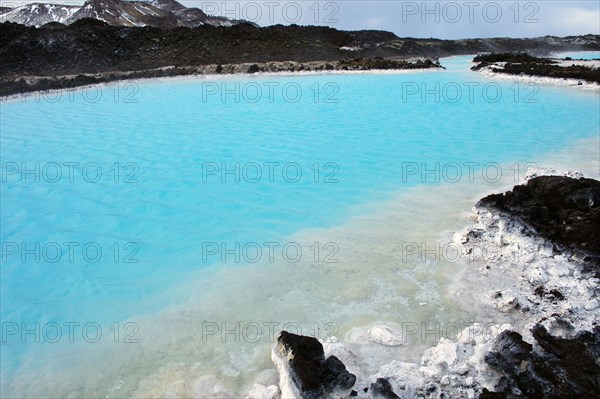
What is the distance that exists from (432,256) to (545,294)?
1527 millimetres

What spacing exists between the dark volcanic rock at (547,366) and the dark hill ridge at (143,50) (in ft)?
98.9

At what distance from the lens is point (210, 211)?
853 centimetres

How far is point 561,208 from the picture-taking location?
21.1 ft

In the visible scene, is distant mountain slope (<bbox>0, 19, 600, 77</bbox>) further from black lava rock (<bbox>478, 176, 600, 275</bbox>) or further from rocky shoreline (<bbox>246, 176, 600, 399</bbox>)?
rocky shoreline (<bbox>246, 176, 600, 399</bbox>)

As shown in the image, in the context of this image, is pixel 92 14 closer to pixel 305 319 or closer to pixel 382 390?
pixel 305 319

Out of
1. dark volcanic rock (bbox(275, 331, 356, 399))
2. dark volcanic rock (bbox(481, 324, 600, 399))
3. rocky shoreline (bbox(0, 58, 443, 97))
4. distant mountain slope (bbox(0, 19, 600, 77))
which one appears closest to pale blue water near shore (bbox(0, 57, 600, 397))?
dark volcanic rock (bbox(275, 331, 356, 399))

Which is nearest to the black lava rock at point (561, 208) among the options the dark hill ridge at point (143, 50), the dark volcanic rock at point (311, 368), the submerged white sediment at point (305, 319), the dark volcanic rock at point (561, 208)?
the dark volcanic rock at point (561, 208)

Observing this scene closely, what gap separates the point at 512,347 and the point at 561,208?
353 centimetres

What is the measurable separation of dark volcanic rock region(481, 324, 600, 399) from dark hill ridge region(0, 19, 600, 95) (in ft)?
98.9

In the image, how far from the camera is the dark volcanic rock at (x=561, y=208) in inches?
226

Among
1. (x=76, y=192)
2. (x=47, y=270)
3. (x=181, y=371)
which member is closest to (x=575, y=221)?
(x=181, y=371)

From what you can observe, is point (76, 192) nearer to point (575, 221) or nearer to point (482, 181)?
point (482, 181)

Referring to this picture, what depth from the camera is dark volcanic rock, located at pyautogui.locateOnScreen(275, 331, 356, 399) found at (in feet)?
11.6

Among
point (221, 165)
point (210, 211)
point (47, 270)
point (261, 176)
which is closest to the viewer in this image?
point (47, 270)
